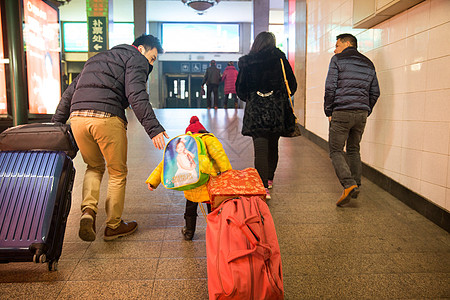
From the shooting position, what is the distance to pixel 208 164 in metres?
2.53

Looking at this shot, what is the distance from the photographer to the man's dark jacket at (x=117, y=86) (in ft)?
9.52

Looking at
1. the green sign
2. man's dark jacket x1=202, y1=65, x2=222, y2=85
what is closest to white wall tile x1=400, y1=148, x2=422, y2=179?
man's dark jacket x1=202, y1=65, x2=222, y2=85

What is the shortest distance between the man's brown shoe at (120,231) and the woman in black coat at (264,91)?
1465 millimetres

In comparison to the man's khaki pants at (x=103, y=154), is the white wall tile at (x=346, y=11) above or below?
above

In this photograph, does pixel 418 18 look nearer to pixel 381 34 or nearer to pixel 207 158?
pixel 381 34

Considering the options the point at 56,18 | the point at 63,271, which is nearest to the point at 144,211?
the point at 63,271

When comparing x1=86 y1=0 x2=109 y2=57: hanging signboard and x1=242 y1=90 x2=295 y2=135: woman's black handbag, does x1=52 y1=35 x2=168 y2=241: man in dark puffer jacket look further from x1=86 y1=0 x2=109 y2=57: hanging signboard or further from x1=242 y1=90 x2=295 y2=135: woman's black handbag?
x1=86 y1=0 x2=109 y2=57: hanging signboard

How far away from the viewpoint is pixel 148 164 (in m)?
6.05

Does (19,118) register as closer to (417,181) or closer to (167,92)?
(417,181)

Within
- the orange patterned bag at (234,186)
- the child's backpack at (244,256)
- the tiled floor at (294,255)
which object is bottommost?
the tiled floor at (294,255)

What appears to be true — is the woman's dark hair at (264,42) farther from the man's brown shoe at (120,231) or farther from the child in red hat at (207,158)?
the man's brown shoe at (120,231)

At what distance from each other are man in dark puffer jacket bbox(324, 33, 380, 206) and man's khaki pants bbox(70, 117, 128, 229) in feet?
7.22

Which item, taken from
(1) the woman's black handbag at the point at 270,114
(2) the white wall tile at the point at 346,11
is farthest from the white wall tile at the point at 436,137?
(2) the white wall tile at the point at 346,11

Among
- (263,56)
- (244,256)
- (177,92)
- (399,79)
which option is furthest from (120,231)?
(177,92)
